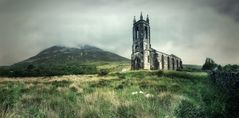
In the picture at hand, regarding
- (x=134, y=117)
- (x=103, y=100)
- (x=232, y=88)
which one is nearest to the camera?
(x=134, y=117)

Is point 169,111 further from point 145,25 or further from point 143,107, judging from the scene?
point 145,25

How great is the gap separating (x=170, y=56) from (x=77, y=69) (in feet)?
90.9

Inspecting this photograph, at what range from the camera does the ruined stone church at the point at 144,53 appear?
7457 cm

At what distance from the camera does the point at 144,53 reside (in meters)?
75.1

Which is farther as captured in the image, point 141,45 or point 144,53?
point 141,45

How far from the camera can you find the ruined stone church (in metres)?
74.6

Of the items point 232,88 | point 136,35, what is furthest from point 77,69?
point 232,88

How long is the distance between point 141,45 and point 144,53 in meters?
3.17

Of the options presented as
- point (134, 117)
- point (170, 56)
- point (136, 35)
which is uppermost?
point (136, 35)

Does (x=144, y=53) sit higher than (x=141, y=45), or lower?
lower

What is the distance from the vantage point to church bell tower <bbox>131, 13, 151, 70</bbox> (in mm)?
74312

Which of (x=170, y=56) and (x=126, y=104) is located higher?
(x=170, y=56)

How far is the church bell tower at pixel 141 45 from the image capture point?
7431 cm

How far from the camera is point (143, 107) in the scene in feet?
22.1
